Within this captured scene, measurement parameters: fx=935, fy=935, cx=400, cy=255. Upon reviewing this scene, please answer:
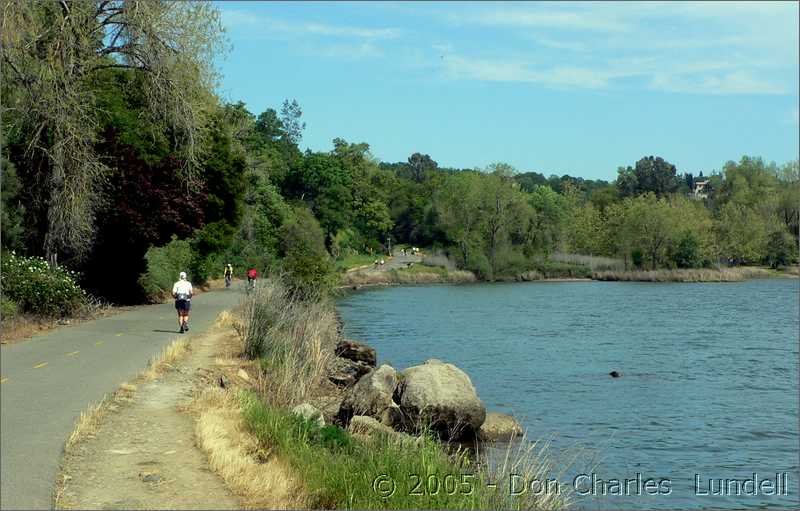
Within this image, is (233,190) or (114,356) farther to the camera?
(233,190)

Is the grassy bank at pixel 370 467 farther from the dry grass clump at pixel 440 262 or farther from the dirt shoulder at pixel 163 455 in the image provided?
the dry grass clump at pixel 440 262

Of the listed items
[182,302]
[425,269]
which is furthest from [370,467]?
[425,269]

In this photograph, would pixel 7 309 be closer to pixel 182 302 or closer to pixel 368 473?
pixel 182 302

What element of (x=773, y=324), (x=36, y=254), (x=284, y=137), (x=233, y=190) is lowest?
(x=773, y=324)

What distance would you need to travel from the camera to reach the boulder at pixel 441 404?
19.8 meters

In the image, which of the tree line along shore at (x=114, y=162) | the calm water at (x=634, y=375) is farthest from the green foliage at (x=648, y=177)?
the tree line along shore at (x=114, y=162)

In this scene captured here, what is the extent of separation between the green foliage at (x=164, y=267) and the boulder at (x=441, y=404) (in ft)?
62.7

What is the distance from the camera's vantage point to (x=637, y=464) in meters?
19.2

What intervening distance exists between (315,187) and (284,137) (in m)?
28.9

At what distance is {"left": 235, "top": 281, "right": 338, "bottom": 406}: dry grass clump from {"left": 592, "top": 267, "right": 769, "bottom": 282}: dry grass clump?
85316 mm

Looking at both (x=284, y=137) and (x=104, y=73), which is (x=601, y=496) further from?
(x=284, y=137)

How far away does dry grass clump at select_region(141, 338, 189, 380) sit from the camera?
17078 mm

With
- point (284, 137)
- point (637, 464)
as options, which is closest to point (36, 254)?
point (637, 464)

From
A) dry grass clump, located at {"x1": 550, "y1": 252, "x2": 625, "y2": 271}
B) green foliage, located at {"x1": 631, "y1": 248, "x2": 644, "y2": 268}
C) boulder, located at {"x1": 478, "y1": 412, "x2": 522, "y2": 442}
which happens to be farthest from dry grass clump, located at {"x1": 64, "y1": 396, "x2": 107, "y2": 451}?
dry grass clump, located at {"x1": 550, "y1": 252, "x2": 625, "y2": 271}
